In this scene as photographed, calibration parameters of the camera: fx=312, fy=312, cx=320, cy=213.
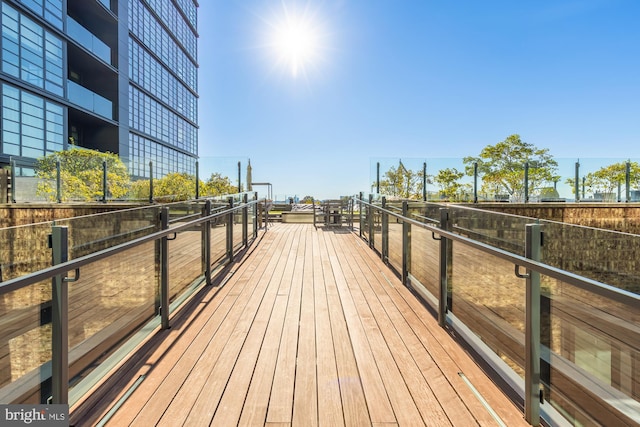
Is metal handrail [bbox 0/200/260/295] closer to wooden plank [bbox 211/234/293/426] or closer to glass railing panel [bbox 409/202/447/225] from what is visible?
wooden plank [bbox 211/234/293/426]

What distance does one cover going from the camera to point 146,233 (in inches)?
89.3

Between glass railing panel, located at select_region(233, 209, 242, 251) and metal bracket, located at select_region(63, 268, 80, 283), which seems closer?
metal bracket, located at select_region(63, 268, 80, 283)

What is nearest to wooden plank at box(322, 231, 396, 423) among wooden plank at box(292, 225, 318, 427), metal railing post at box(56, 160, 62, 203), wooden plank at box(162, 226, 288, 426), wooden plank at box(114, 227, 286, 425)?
wooden plank at box(292, 225, 318, 427)

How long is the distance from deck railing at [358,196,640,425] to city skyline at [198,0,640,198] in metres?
5.81

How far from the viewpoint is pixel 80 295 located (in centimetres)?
160

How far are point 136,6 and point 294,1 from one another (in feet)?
43.7

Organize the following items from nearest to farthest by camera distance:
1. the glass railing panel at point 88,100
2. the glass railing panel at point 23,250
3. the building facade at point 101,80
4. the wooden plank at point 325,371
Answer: the glass railing panel at point 23,250 < the wooden plank at point 325,371 < the building facade at point 101,80 < the glass railing panel at point 88,100

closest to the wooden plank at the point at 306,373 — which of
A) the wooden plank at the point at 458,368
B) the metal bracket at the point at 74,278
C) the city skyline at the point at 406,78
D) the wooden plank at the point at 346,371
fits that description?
the wooden plank at the point at 346,371

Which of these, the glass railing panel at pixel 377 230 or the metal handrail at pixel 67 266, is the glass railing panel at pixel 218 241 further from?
the glass railing panel at pixel 377 230

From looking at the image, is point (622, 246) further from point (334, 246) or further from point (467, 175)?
point (467, 175)

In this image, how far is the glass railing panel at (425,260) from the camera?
2.67m

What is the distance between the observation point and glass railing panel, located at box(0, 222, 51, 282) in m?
1.19

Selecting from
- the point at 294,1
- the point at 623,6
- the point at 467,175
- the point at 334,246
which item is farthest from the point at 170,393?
the point at 623,6

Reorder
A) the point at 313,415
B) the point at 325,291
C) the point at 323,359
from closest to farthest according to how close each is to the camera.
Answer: the point at 313,415 → the point at 323,359 → the point at 325,291
